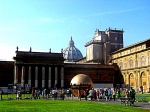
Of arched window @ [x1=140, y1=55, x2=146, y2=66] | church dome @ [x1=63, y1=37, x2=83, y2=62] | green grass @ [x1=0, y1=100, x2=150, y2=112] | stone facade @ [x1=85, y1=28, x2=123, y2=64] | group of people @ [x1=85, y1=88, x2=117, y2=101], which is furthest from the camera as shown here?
church dome @ [x1=63, y1=37, x2=83, y2=62]

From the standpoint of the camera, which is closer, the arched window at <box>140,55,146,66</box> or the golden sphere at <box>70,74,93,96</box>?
the golden sphere at <box>70,74,93,96</box>

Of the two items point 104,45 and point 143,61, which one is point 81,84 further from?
point 104,45

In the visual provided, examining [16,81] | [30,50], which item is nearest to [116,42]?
[30,50]

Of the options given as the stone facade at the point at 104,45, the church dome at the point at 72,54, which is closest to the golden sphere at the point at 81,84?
the stone facade at the point at 104,45

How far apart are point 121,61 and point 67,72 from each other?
1618 centimetres

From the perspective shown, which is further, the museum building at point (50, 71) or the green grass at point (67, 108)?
the museum building at point (50, 71)

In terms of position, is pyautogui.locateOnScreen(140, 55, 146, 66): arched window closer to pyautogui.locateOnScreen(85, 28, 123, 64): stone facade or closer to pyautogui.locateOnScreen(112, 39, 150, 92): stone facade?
pyautogui.locateOnScreen(112, 39, 150, 92): stone facade

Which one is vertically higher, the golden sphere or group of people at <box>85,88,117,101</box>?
the golden sphere

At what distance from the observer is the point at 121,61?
69.3 meters

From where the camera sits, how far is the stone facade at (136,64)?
57.1 m

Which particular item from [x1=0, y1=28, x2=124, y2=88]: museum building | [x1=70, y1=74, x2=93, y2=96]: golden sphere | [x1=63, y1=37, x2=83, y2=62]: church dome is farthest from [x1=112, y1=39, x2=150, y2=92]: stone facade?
[x1=63, y1=37, x2=83, y2=62]: church dome

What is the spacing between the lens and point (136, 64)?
61344 millimetres

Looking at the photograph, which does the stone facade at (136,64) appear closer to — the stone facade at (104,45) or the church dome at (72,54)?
the stone facade at (104,45)

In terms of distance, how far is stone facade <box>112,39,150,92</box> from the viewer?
5709 cm
